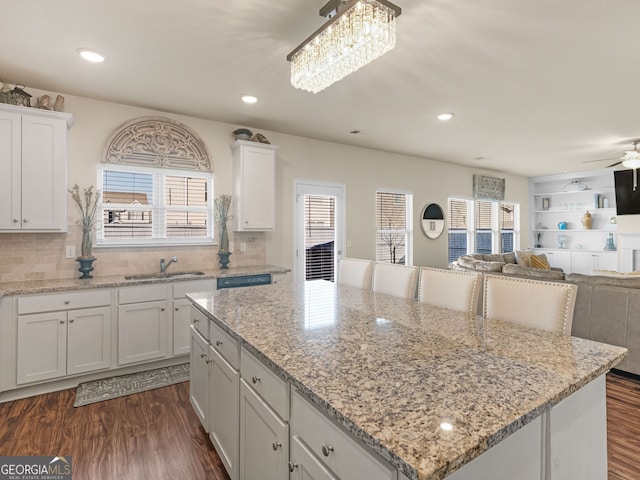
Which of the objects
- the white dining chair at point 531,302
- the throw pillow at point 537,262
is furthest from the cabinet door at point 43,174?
the throw pillow at point 537,262

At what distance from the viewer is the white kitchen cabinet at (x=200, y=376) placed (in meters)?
2.12

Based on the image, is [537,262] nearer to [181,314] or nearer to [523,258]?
[523,258]

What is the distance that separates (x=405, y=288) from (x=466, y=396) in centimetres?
159

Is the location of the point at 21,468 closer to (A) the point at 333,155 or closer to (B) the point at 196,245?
(B) the point at 196,245

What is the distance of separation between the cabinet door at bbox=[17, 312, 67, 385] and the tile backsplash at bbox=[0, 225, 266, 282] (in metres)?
0.59

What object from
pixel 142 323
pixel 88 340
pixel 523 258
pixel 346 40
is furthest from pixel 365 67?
pixel 523 258

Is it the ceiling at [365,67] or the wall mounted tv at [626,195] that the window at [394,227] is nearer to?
the ceiling at [365,67]

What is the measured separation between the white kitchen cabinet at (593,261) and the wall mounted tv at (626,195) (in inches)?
40.6

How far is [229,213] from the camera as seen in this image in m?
4.20

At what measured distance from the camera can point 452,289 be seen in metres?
2.16

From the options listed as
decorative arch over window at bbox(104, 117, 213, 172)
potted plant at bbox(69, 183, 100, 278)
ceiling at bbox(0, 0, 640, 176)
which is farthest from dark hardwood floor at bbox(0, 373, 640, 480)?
ceiling at bbox(0, 0, 640, 176)

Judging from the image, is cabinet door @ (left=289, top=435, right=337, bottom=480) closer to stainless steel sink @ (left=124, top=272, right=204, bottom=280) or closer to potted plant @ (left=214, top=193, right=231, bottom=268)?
stainless steel sink @ (left=124, top=272, right=204, bottom=280)

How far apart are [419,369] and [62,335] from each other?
308cm

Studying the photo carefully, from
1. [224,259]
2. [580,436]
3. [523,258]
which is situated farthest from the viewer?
[523,258]
